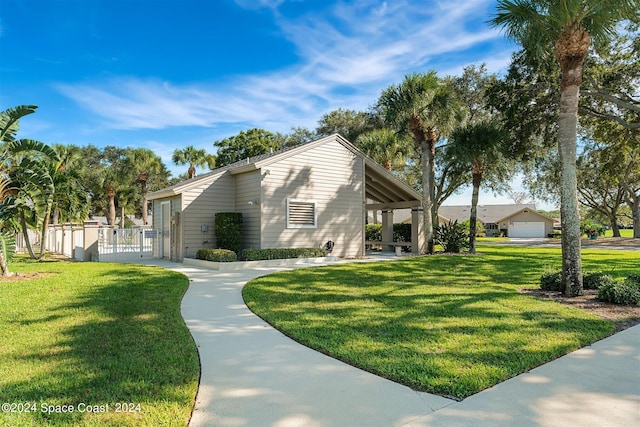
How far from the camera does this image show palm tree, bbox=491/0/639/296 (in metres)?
7.07

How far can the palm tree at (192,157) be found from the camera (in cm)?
3225

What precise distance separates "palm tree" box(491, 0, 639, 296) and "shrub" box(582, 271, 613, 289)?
0.76 metres

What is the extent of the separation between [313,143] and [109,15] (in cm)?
758

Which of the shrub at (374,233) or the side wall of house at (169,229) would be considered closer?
the side wall of house at (169,229)

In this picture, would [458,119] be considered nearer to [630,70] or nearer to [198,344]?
[630,70]

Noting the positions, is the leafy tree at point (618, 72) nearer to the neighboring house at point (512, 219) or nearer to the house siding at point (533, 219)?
the neighboring house at point (512, 219)

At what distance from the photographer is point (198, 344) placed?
4.43 m

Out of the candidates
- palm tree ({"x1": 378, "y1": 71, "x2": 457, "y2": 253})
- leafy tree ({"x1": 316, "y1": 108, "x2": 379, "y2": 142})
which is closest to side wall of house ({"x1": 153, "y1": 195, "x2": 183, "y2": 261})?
palm tree ({"x1": 378, "y1": 71, "x2": 457, "y2": 253})

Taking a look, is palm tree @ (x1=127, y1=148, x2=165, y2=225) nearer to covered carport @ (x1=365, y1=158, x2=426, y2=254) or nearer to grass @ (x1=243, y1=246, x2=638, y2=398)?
covered carport @ (x1=365, y1=158, x2=426, y2=254)

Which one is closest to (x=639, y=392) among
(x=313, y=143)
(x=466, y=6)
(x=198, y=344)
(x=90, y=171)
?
(x=198, y=344)

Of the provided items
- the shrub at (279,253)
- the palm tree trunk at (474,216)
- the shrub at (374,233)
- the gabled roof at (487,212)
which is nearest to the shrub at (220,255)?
the shrub at (279,253)

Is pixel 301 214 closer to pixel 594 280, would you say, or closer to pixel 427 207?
pixel 427 207

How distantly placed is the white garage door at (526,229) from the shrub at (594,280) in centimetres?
4782

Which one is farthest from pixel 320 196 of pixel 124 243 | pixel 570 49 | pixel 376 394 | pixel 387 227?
pixel 376 394
